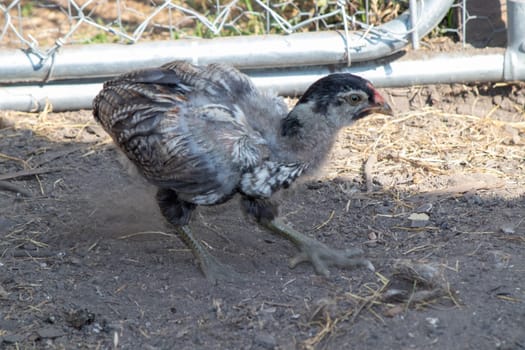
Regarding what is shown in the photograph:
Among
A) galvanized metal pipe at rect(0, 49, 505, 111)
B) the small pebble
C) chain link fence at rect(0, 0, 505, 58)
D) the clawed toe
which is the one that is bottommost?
the clawed toe

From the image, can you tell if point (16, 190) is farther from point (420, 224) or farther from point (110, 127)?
point (420, 224)

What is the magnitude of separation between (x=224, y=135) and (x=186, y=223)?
621 millimetres

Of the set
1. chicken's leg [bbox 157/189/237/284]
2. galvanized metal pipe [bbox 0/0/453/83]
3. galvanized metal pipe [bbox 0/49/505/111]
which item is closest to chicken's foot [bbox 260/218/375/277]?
chicken's leg [bbox 157/189/237/284]

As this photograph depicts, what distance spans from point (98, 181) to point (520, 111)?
284 cm

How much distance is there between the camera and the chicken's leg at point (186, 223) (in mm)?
4465

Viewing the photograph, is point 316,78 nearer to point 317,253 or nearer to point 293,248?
point 293,248

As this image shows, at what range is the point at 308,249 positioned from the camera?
14.9 ft

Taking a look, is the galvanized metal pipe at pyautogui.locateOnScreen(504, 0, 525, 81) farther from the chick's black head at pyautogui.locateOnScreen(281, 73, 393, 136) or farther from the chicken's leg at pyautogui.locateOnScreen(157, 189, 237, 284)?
the chicken's leg at pyautogui.locateOnScreen(157, 189, 237, 284)

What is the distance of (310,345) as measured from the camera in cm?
371

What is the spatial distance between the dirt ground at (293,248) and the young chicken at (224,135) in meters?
0.26

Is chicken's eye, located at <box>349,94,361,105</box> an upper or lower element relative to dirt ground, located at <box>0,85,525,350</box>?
upper

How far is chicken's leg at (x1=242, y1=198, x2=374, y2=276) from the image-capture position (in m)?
4.45

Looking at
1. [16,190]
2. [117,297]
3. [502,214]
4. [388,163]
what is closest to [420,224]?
[502,214]

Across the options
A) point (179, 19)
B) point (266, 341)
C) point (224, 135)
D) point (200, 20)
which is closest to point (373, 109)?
point (224, 135)
